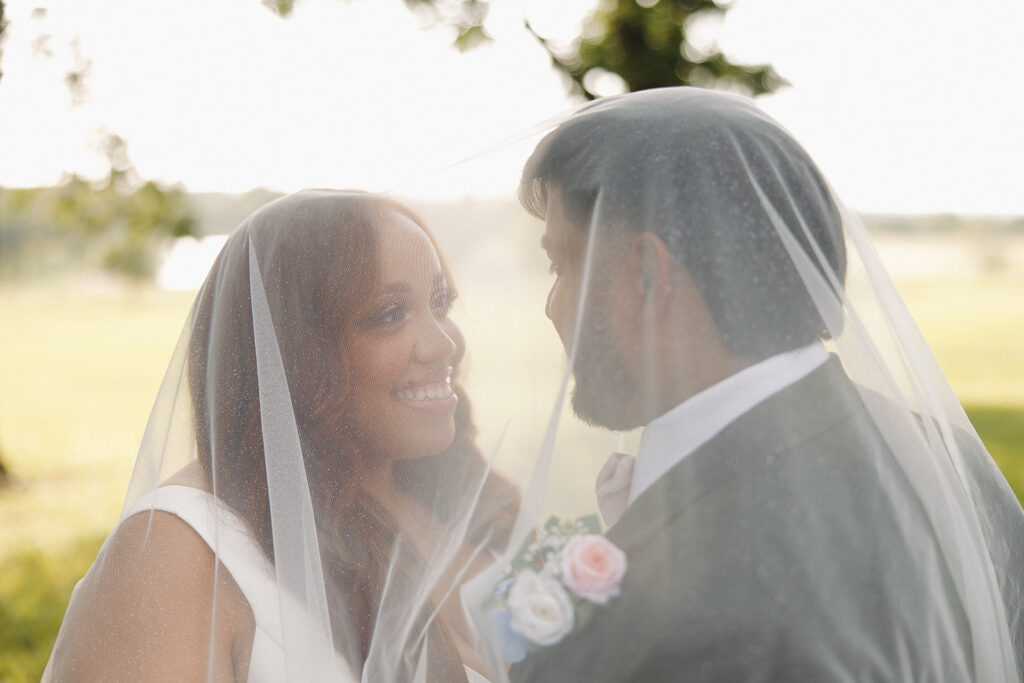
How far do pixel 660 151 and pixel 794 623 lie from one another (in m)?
Answer: 0.92

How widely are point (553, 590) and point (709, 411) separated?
1.49 ft

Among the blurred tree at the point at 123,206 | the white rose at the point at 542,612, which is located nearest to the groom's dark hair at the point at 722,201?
the white rose at the point at 542,612

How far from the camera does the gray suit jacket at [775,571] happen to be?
4.90ft

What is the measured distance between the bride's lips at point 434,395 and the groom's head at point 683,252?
323 mm

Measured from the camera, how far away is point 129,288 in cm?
5588

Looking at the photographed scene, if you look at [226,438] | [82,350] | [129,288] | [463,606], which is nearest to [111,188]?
[226,438]

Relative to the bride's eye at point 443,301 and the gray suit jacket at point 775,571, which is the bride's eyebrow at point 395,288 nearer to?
the bride's eye at point 443,301

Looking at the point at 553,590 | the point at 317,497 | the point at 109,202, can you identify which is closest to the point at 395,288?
the point at 317,497

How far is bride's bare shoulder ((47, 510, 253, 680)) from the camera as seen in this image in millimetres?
1993

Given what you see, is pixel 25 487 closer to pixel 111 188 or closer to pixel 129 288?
pixel 111 188

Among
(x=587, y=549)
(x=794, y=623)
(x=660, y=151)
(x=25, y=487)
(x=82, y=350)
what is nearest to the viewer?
(x=794, y=623)

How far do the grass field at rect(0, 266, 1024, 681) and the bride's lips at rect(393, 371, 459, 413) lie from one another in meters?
3.83

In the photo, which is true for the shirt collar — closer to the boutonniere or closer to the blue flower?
the boutonniere

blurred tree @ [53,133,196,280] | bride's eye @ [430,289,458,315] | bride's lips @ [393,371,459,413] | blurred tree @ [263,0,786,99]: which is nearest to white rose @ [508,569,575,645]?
bride's lips @ [393,371,459,413]
